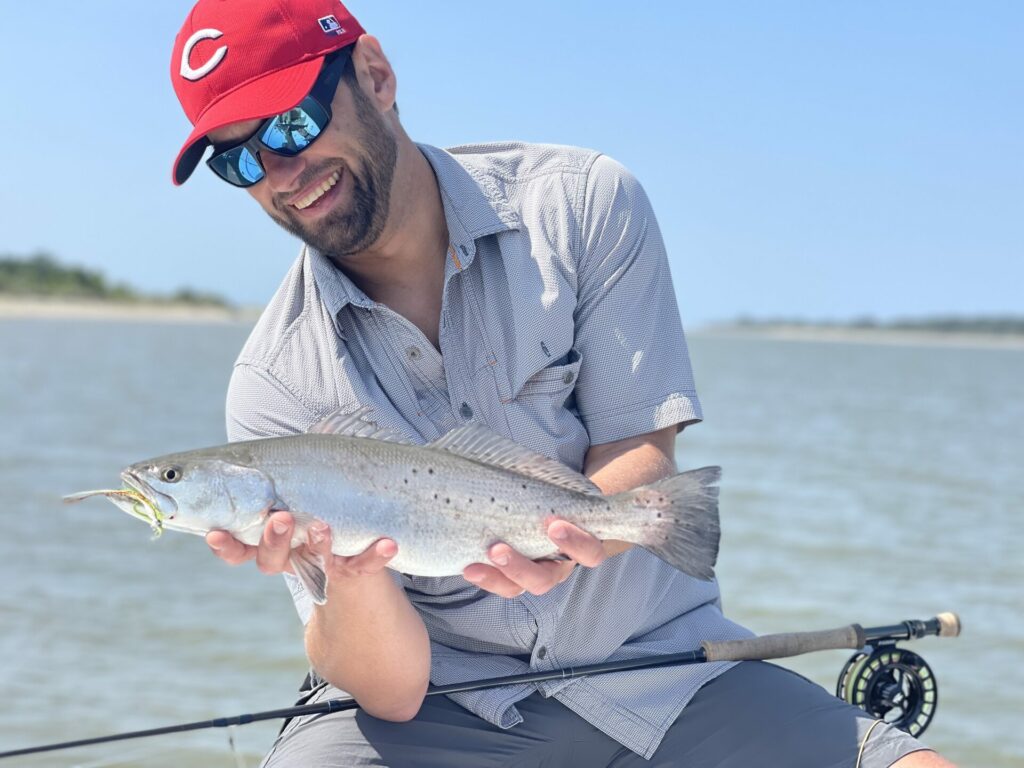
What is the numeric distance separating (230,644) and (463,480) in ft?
16.0

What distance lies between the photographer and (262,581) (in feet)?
29.2

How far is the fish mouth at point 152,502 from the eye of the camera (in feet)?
9.41

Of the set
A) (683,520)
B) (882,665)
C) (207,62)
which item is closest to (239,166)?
(207,62)

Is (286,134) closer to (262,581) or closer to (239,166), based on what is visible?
(239,166)

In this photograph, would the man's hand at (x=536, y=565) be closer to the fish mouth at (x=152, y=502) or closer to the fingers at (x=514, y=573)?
the fingers at (x=514, y=573)

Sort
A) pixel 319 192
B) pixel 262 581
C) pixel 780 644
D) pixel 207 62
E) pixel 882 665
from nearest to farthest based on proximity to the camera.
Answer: pixel 207 62
pixel 319 192
pixel 780 644
pixel 882 665
pixel 262 581

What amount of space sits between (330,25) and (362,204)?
509 mm

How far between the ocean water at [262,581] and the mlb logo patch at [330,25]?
7.27 ft

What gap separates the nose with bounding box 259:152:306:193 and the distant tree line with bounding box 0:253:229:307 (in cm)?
6786

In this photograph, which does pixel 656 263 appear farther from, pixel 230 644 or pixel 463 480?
pixel 230 644

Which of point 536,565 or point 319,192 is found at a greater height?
point 319,192

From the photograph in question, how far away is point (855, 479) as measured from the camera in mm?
15961

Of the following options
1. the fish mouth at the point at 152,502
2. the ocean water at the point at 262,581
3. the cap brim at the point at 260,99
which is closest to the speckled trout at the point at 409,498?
the fish mouth at the point at 152,502

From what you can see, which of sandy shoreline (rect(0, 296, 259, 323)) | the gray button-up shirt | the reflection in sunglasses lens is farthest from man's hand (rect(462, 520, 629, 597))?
sandy shoreline (rect(0, 296, 259, 323))
